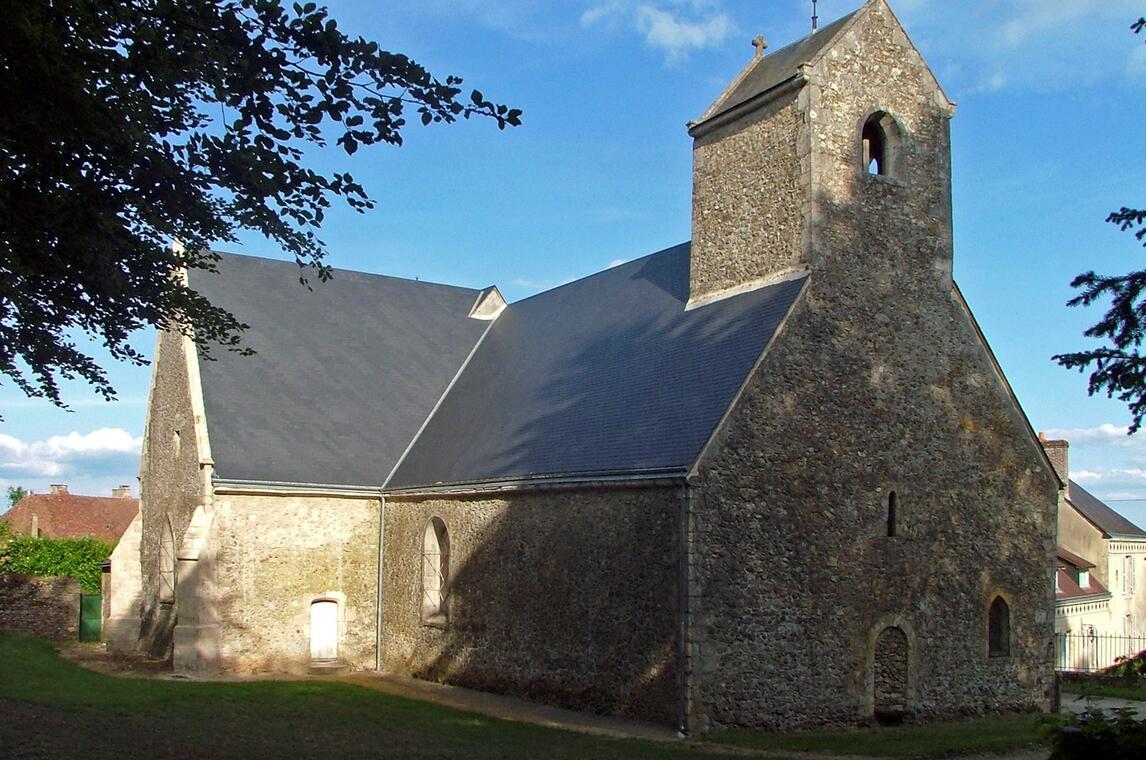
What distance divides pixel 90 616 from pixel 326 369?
9.53 metres

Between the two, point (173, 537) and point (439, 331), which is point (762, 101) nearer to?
point (439, 331)

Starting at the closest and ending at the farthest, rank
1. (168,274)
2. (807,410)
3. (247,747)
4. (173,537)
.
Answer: (168,274) → (247,747) → (807,410) → (173,537)

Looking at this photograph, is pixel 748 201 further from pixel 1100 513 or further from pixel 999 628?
pixel 1100 513

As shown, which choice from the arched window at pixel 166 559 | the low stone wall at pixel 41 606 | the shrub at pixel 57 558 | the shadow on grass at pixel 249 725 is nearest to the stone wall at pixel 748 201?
the shadow on grass at pixel 249 725

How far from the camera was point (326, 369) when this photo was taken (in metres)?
24.8

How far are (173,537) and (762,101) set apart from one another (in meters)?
14.9

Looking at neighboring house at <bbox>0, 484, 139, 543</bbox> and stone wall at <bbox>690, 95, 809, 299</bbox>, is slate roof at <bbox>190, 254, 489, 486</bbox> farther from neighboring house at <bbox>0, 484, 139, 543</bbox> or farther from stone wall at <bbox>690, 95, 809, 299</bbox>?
neighboring house at <bbox>0, 484, 139, 543</bbox>

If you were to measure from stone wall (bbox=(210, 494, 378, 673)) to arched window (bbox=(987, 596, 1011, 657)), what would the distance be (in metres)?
11.7

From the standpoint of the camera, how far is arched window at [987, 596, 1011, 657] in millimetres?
17625

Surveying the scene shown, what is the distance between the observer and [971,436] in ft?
58.3

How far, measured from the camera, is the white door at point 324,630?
21719 mm

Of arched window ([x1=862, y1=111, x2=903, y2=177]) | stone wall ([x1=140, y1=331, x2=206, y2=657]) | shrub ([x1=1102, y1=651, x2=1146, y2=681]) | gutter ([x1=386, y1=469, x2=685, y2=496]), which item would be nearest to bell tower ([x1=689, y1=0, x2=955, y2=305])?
arched window ([x1=862, y1=111, x2=903, y2=177])

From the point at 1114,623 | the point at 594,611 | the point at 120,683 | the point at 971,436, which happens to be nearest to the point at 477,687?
the point at 594,611

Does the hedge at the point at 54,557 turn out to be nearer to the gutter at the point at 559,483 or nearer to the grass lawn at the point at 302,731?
the grass lawn at the point at 302,731
